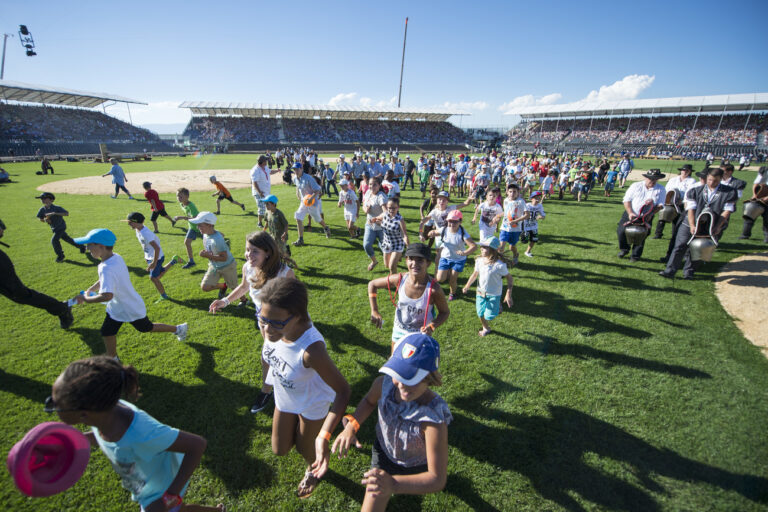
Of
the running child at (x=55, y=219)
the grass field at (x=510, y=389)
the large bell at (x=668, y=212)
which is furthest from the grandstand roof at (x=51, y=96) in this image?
the large bell at (x=668, y=212)

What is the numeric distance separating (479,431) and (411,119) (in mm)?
74738

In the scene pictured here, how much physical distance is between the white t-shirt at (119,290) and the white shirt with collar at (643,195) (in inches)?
374

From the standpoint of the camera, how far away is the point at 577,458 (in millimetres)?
3418

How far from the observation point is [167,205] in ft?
49.3

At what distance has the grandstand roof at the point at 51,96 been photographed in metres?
37.8

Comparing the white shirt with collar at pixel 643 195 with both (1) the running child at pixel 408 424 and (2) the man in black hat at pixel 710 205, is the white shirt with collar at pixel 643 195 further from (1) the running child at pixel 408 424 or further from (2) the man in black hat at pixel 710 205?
(1) the running child at pixel 408 424

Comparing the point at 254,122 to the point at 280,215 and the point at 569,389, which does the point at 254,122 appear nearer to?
the point at 280,215

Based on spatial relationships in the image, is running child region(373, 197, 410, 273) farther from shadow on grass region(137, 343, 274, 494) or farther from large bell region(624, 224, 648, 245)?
large bell region(624, 224, 648, 245)

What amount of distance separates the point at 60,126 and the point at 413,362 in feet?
237

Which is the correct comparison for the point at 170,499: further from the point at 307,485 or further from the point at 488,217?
the point at 488,217

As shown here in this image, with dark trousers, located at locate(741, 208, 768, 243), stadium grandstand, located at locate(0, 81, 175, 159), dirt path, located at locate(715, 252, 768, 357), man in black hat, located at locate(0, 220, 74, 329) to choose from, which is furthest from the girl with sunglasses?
stadium grandstand, located at locate(0, 81, 175, 159)

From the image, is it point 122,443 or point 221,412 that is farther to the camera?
point 221,412

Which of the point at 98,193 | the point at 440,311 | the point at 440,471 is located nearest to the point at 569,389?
the point at 440,311

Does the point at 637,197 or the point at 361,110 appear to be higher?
the point at 361,110
